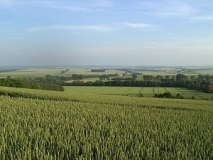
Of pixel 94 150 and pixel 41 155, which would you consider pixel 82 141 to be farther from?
pixel 41 155

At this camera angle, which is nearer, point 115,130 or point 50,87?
point 115,130

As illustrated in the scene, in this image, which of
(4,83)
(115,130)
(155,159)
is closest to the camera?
(155,159)

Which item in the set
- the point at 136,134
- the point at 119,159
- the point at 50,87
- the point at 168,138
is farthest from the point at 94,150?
the point at 50,87

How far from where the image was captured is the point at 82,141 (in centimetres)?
685

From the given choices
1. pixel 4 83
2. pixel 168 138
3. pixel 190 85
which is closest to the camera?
pixel 168 138

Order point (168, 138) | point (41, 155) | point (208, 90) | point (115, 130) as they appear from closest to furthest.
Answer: point (41, 155) < point (168, 138) < point (115, 130) < point (208, 90)

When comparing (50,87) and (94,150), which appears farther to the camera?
(50,87)

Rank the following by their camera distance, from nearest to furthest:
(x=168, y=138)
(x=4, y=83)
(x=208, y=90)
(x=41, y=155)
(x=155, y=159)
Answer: (x=41, y=155) < (x=155, y=159) < (x=168, y=138) < (x=4, y=83) < (x=208, y=90)

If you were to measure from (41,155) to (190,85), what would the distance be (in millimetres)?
75390

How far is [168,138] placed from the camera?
7934mm

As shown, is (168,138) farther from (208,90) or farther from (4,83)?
(208,90)

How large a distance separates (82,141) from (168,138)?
9.97 feet

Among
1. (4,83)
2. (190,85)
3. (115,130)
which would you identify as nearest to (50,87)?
(4,83)

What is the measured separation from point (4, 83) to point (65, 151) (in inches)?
2157
